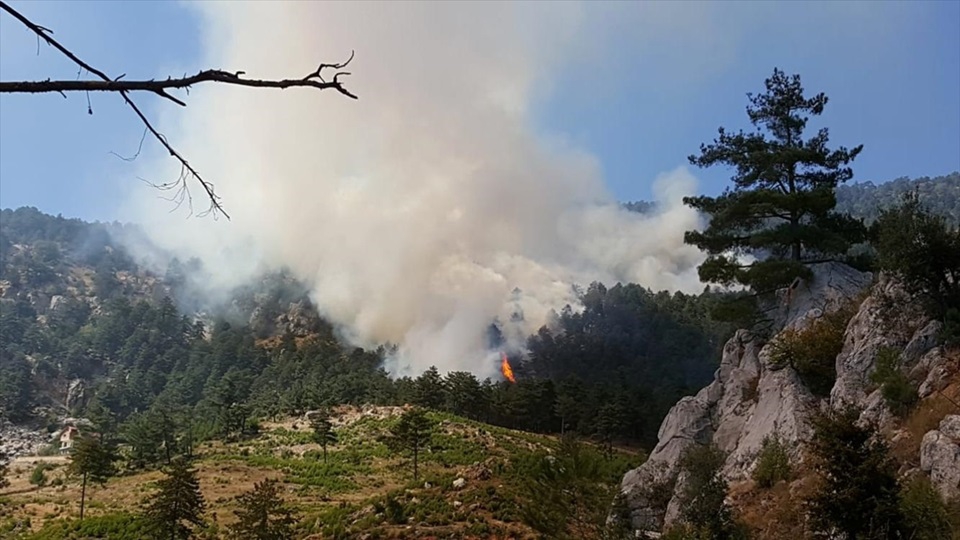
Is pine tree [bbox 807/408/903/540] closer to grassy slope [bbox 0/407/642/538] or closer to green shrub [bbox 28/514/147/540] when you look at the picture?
grassy slope [bbox 0/407/642/538]

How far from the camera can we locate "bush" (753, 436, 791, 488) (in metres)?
16.9

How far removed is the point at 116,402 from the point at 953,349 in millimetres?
146467

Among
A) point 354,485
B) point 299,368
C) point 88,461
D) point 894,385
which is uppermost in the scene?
point 299,368

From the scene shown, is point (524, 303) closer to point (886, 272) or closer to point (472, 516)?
point (472, 516)

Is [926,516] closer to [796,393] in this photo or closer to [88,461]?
[796,393]

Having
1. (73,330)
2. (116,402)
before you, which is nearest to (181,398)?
(116,402)

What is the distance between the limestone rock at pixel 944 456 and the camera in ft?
38.7

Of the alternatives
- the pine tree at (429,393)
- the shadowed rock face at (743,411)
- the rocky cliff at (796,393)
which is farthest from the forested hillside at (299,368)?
the rocky cliff at (796,393)

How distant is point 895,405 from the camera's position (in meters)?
15.4

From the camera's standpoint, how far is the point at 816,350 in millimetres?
20797

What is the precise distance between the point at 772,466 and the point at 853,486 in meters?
6.65

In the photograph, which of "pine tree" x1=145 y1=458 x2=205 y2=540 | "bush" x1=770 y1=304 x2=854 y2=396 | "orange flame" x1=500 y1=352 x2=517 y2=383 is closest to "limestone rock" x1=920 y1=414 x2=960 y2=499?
"bush" x1=770 y1=304 x2=854 y2=396

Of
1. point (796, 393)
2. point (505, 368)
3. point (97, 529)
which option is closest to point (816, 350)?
point (796, 393)

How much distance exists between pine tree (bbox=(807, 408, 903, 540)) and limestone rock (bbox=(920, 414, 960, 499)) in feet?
4.39
